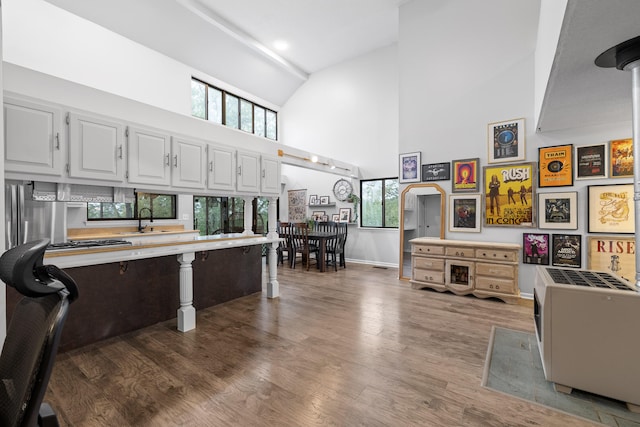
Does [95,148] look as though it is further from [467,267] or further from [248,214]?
[467,267]

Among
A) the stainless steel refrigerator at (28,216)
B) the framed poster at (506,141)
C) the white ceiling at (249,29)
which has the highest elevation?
the white ceiling at (249,29)

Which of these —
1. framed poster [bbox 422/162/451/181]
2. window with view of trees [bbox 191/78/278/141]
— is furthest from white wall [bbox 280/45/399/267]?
framed poster [bbox 422/162/451/181]

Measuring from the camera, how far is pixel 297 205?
859 centimetres

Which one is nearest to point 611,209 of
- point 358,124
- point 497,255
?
point 497,255

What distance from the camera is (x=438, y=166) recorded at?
512 centimetres

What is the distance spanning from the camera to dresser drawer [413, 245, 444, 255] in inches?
186

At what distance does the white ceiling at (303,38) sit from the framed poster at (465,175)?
3.34 feet

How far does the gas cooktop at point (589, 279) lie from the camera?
6.88ft

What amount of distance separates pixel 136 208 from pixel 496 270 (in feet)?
22.4

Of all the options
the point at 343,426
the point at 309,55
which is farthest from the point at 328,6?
the point at 343,426

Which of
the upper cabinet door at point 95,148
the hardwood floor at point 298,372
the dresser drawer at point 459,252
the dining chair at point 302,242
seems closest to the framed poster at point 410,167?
the dresser drawer at point 459,252

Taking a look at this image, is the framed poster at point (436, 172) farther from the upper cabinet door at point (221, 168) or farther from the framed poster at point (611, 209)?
the upper cabinet door at point (221, 168)

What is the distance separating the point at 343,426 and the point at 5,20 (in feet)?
23.2

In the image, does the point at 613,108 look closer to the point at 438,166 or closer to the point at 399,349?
the point at 438,166
